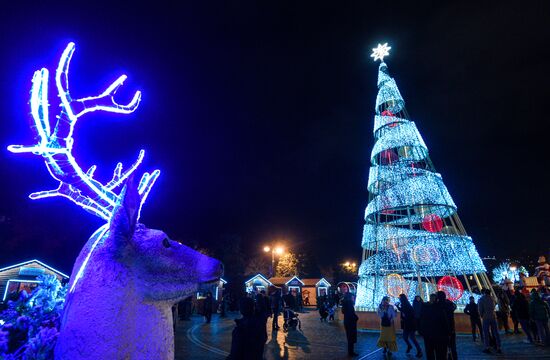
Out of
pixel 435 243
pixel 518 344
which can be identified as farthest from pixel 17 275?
pixel 518 344

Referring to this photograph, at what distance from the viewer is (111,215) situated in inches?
86.6

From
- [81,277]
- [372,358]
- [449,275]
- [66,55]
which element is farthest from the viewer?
[449,275]

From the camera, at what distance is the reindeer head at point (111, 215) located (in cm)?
217

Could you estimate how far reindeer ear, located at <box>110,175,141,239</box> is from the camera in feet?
6.69

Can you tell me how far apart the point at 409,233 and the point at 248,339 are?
13.6m

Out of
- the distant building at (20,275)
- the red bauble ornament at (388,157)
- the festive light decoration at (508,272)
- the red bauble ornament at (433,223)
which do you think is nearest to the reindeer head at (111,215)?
the red bauble ornament at (433,223)

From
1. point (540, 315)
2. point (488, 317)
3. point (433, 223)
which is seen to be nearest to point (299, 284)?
point (433, 223)

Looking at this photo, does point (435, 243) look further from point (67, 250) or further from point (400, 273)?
point (67, 250)

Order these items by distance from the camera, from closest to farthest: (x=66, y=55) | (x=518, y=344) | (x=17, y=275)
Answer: (x=66, y=55) < (x=518, y=344) < (x=17, y=275)

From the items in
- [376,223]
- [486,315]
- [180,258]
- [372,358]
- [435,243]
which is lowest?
[372,358]

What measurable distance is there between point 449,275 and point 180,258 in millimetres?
14937

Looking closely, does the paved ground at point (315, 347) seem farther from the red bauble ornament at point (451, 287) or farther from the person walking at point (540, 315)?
the red bauble ornament at point (451, 287)

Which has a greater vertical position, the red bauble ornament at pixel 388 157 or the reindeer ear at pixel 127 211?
the red bauble ornament at pixel 388 157

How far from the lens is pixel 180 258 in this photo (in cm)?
242
